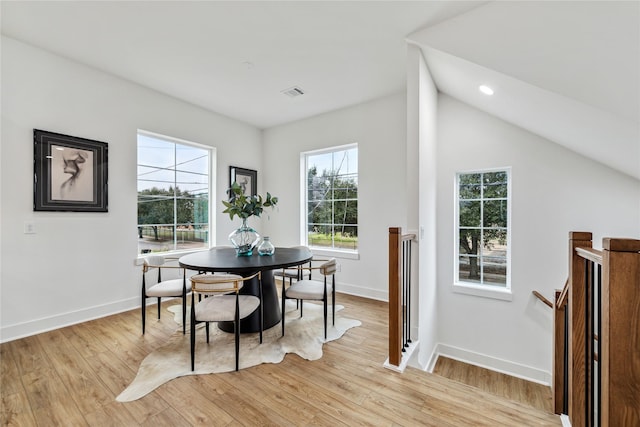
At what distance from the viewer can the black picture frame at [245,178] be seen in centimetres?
465

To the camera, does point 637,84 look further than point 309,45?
No

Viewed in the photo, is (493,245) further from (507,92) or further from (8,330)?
(8,330)

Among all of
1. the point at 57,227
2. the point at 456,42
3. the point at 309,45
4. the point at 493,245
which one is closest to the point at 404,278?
the point at 493,245

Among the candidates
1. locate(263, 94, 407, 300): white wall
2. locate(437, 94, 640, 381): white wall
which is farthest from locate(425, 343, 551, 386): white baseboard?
locate(263, 94, 407, 300): white wall

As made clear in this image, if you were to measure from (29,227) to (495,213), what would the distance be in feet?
17.0

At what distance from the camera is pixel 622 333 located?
0.96 m

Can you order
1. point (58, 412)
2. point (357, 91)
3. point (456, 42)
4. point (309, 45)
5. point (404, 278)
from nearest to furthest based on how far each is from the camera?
point (58, 412)
point (456, 42)
point (404, 278)
point (309, 45)
point (357, 91)

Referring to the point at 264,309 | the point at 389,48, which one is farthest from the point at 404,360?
the point at 389,48

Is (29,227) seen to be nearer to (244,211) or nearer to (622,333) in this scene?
(244,211)

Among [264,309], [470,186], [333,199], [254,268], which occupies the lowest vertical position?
[264,309]

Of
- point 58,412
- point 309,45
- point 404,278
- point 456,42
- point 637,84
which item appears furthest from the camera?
point 309,45

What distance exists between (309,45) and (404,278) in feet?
8.07

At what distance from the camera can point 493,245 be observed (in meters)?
3.42

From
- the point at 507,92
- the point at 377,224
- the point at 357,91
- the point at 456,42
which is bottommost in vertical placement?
the point at 377,224
